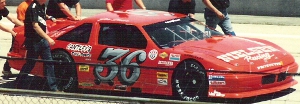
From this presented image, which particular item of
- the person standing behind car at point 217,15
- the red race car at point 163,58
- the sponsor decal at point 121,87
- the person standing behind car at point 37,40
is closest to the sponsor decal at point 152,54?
the red race car at point 163,58

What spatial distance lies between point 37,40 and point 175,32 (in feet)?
6.01

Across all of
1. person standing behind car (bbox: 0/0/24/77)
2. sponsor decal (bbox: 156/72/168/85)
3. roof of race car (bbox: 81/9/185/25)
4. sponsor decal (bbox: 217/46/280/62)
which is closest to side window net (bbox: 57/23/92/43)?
roof of race car (bbox: 81/9/185/25)

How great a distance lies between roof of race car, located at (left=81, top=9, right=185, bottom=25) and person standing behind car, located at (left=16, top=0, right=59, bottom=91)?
27.2 inches

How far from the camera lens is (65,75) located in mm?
9352

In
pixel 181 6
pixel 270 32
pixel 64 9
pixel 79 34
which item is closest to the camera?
pixel 79 34

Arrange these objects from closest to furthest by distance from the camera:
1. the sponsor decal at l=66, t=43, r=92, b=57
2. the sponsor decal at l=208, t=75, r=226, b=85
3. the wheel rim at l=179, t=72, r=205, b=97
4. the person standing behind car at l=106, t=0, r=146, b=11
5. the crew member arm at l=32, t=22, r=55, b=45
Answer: the sponsor decal at l=208, t=75, r=226, b=85 < the wheel rim at l=179, t=72, r=205, b=97 < the crew member arm at l=32, t=22, r=55, b=45 < the sponsor decal at l=66, t=43, r=92, b=57 < the person standing behind car at l=106, t=0, r=146, b=11

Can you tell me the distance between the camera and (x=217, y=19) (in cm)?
1147

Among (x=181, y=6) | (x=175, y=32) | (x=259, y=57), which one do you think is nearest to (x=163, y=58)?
(x=175, y=32)

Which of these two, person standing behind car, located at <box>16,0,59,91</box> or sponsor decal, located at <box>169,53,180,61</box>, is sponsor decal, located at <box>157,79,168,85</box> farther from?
person standing behind car, located at <box>16,0,59,91</box>

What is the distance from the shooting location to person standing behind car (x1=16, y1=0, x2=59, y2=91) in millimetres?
9141

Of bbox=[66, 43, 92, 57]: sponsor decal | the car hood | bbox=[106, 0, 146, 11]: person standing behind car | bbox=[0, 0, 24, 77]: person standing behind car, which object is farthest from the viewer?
bbox=[106, 0, 146, 11]: person standing behind car

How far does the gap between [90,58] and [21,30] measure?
1.68 meters

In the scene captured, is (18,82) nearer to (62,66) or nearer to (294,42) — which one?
(62,66)

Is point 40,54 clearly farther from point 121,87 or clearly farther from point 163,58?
point 163,58
